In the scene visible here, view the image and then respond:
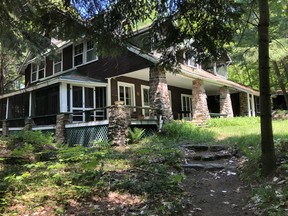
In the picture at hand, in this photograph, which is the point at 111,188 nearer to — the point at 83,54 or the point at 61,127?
the point at 61,127

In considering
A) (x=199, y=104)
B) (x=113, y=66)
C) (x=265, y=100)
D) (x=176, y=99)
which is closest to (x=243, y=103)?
(x=176, y=99)

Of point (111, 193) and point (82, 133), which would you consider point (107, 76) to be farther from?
point (111, 193)

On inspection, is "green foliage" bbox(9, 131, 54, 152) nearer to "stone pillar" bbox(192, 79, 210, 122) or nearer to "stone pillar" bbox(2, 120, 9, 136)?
"stone pillar" bbox(192, 79, 210, 122)

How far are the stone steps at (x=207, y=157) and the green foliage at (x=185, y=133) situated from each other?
1.44 meters

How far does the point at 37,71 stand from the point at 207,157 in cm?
1710

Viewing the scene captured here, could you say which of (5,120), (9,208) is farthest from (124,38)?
(5,120)

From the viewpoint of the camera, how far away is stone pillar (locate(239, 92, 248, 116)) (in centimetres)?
2428

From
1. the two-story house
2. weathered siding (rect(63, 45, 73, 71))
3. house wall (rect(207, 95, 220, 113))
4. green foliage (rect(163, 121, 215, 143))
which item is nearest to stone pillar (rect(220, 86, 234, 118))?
the two-story house

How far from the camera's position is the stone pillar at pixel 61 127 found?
14.4 m

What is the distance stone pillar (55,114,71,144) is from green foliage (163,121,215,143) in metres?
5.00

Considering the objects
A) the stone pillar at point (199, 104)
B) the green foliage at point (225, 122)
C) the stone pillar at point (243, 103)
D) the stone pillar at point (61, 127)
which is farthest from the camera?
the stone pillar at point (243, 103)

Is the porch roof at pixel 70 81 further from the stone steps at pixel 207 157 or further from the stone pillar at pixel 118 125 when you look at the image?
the stone steps at pixel 207 157

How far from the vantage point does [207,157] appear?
8.31 m

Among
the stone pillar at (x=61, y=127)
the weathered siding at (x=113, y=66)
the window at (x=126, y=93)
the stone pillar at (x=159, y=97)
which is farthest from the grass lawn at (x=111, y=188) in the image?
the window at (x=126, y=93)
